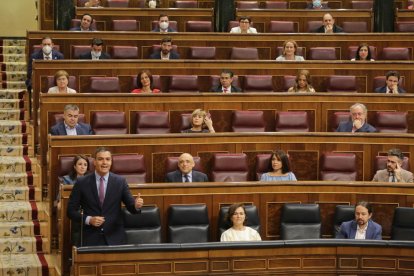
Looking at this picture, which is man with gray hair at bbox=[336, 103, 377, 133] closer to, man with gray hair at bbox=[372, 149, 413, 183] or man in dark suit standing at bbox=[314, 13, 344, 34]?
man with gray hair at bbox=[372, 149, 413, 183]

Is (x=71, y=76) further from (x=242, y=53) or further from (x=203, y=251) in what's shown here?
(x=203, y=251)

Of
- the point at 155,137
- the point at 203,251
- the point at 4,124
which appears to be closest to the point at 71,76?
the point at 4,124

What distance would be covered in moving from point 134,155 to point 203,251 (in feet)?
4.05

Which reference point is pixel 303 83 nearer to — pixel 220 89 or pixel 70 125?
pixel 220 89

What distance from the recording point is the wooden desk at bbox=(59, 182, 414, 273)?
4.27 meters

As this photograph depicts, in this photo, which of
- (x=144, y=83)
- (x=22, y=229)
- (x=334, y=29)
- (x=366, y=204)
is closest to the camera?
(x=366, y=204)

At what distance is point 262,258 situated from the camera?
3.60 metres

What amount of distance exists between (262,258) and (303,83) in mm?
2157

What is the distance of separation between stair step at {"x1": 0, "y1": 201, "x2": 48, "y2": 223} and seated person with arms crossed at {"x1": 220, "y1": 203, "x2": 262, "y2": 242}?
1.13 meters

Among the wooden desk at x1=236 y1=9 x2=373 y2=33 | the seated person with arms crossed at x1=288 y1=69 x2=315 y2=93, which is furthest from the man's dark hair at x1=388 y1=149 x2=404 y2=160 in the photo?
the wooden desk at x1=236 y1=9 x2=373 y2=33

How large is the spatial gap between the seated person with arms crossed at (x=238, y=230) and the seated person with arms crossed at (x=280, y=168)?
0.55m

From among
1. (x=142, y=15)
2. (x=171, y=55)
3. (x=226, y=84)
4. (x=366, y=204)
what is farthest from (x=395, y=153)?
(x=142, y=15)

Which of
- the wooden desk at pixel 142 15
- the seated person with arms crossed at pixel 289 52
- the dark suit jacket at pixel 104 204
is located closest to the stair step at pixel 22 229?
the dark suit jacket at pixel 104 204

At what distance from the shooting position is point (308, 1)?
775cm
